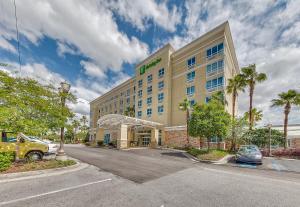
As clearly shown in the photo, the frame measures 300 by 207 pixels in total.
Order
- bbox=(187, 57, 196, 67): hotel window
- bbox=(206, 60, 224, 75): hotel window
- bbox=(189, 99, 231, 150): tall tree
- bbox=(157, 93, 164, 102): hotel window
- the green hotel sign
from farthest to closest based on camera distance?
the green hotel sign → bbox=(157, 93, 164, 102): hotel window → bbox=(187, 57, 196, 67): hotel window → bbox=(206, 60, 224, 75): hotel window → bbox=(189, 99, 231, 150): tall tree

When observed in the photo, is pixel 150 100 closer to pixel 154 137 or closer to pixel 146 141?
pixel 146 141

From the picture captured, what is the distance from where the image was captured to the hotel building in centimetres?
2806

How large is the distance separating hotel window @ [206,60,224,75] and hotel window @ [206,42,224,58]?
5.81 feet

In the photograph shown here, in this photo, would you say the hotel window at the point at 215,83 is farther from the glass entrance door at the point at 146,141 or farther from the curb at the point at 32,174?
the curb at the point at 32,174

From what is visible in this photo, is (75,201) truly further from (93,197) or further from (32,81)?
(32,81)

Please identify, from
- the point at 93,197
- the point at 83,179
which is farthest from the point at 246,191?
the point at 83,179

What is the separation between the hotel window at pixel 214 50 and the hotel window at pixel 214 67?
5.81 ft

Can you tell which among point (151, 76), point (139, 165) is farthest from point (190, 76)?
point (139, 165)

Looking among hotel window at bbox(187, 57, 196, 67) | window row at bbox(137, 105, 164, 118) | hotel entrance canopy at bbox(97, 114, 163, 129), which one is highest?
hotel window at bbox(187, 57, 196, 67)

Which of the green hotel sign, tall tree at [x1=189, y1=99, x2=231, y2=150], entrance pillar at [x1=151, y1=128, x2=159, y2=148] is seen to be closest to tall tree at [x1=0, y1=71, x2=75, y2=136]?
tall tree at [x1=189, y1=99, x2=231, y2=150]

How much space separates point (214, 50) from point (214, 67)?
121 inches

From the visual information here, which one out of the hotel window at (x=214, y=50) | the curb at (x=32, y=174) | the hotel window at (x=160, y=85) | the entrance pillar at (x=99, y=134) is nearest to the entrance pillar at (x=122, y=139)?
the entrance pillar at (x=99, y=134)

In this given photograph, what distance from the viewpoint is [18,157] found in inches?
Result: 432

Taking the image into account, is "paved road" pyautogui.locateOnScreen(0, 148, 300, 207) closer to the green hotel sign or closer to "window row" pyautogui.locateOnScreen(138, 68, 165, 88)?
"window row" pyautogui.locateOnScreen(138, 68, 165, 88)
